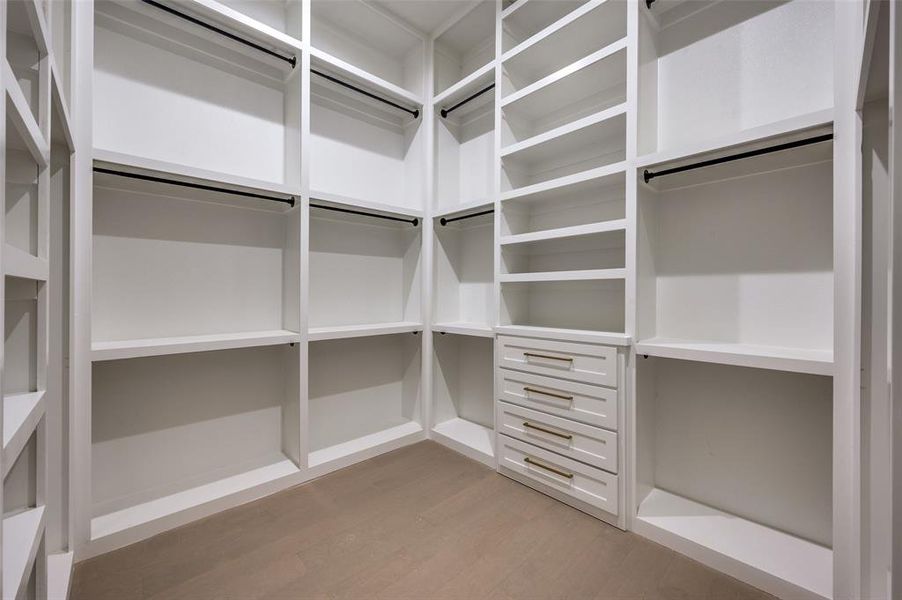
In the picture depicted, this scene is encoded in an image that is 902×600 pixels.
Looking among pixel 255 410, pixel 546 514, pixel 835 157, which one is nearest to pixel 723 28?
pixel 835 157

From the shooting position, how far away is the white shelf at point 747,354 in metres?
1.25

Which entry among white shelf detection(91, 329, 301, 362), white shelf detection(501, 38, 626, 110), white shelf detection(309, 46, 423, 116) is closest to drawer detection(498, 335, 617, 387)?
white shelf detection(91, 329, 301, 362)

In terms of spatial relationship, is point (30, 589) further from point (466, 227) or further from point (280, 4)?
point (280, 4)

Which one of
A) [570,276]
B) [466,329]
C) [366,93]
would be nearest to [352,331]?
[466,329]

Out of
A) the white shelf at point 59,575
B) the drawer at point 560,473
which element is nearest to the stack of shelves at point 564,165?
the drawer at point 560,473

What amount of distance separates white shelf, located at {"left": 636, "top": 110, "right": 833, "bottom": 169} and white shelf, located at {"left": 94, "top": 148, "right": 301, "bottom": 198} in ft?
5.87

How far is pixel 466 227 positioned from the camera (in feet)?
9.26

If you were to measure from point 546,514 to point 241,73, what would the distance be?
2831 millimetres

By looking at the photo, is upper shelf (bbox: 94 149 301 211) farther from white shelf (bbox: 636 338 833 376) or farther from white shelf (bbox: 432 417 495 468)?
white shelf (bbox: 636 338 833 376)

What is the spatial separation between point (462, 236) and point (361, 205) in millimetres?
870

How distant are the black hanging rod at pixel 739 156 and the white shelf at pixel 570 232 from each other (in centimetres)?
25

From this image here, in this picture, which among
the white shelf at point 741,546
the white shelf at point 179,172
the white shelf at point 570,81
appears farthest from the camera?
the white shelf at point 570,81

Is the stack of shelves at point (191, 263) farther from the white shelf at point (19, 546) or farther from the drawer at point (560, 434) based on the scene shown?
the drawer at point (560, 434)

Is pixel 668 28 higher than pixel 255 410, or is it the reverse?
pixel 668 28
